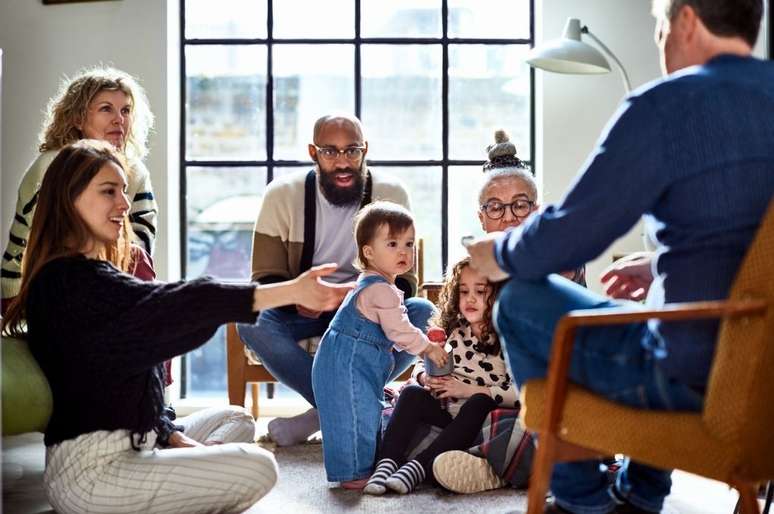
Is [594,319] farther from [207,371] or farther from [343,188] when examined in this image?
[207,371]

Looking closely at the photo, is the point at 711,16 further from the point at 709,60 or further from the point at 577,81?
the point at 577,81

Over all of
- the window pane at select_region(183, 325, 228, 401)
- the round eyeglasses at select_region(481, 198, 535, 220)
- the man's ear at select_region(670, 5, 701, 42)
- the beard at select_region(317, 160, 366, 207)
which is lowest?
the window pane at select_region(183, 325, 228, 401)

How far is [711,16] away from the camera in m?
2.30

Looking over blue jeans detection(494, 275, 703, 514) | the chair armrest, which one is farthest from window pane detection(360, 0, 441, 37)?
the chair armrest

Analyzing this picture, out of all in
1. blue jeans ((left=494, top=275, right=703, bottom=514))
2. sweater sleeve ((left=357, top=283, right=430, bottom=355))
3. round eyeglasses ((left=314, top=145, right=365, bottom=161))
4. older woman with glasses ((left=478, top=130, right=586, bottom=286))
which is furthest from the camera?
round eyeglasses ((left=314, top=145, right=365, bottom=161))

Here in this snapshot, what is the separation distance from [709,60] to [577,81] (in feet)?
11.2

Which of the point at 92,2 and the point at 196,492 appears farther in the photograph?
the point at 92,2

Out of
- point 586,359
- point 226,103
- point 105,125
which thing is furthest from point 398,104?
point 586,359

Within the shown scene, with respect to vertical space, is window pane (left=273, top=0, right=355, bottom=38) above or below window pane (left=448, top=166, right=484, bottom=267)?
above

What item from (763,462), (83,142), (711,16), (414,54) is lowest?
(763,462)

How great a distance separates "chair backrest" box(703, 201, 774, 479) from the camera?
200cm

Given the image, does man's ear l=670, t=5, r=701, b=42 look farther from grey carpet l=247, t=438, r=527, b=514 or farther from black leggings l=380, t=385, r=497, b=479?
black leggings l=380, t=385, r=497, b=479

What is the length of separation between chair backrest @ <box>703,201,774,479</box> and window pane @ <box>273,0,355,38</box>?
4.27m

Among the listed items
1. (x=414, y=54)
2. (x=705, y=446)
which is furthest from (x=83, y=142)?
(x=414, y=54)
